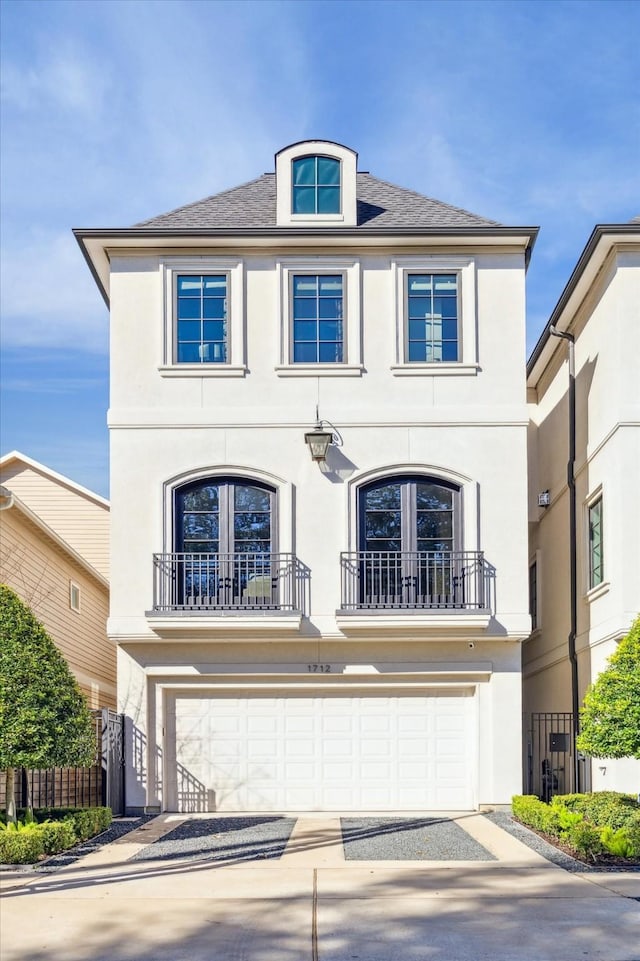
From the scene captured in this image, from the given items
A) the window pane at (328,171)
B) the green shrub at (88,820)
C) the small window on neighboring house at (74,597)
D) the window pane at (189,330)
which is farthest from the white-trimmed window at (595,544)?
the small window on neighboring house at (74,597)

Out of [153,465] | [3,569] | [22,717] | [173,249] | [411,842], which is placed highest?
[173,249]

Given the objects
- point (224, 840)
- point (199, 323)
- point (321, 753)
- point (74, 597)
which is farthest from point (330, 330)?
point (224, 840)

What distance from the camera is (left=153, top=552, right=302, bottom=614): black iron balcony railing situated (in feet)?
53.2

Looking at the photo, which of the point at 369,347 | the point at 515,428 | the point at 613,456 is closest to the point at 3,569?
the point at 369,347

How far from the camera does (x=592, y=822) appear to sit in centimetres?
1189

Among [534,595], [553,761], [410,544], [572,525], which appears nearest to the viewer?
[410,544]

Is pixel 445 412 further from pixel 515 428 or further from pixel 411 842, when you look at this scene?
pixel 411 842

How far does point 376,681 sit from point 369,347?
495 cm

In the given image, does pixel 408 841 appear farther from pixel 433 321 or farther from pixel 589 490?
pixel 433 321

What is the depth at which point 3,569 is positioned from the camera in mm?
16094

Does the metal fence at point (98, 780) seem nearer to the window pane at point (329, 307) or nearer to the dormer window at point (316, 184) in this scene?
the window pane at point (329, 307)

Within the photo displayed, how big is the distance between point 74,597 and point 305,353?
679 cm

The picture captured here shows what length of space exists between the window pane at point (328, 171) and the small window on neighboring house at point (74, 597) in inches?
327

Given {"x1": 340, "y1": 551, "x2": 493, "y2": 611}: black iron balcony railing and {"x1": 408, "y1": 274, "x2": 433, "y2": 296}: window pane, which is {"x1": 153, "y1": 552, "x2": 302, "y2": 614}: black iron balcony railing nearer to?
{"x1": 340, "y1": 551, "x2": 493, "y2": 611}: black iron balcony railing
